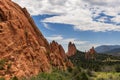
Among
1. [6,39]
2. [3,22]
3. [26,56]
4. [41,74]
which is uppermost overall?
[3,22]

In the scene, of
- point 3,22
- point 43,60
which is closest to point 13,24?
point 3,22

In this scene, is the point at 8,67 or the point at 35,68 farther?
the point at 35,68

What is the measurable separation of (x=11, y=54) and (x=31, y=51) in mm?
14587

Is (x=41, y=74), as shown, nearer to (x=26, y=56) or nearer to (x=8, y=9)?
(x=26, y=56)

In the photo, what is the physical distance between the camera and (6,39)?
90.3 m

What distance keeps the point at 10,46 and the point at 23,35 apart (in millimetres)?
10644

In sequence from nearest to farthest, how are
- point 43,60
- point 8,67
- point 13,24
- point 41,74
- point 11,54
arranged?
point 8,67 → point 11,54 → point 13,24 → point 41,74 → point 43,60

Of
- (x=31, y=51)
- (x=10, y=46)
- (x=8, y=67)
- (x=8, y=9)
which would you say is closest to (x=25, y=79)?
(x=8, y=67)

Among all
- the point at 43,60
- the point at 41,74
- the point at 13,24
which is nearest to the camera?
the point at 13,24

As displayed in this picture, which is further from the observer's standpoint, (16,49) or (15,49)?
(16,49)

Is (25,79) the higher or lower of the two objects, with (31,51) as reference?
lower

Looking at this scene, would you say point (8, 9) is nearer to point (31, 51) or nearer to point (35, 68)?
point (31, 51)

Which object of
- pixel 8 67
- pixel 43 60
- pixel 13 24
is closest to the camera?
pixel 8 67

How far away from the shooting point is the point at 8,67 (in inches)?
3310
